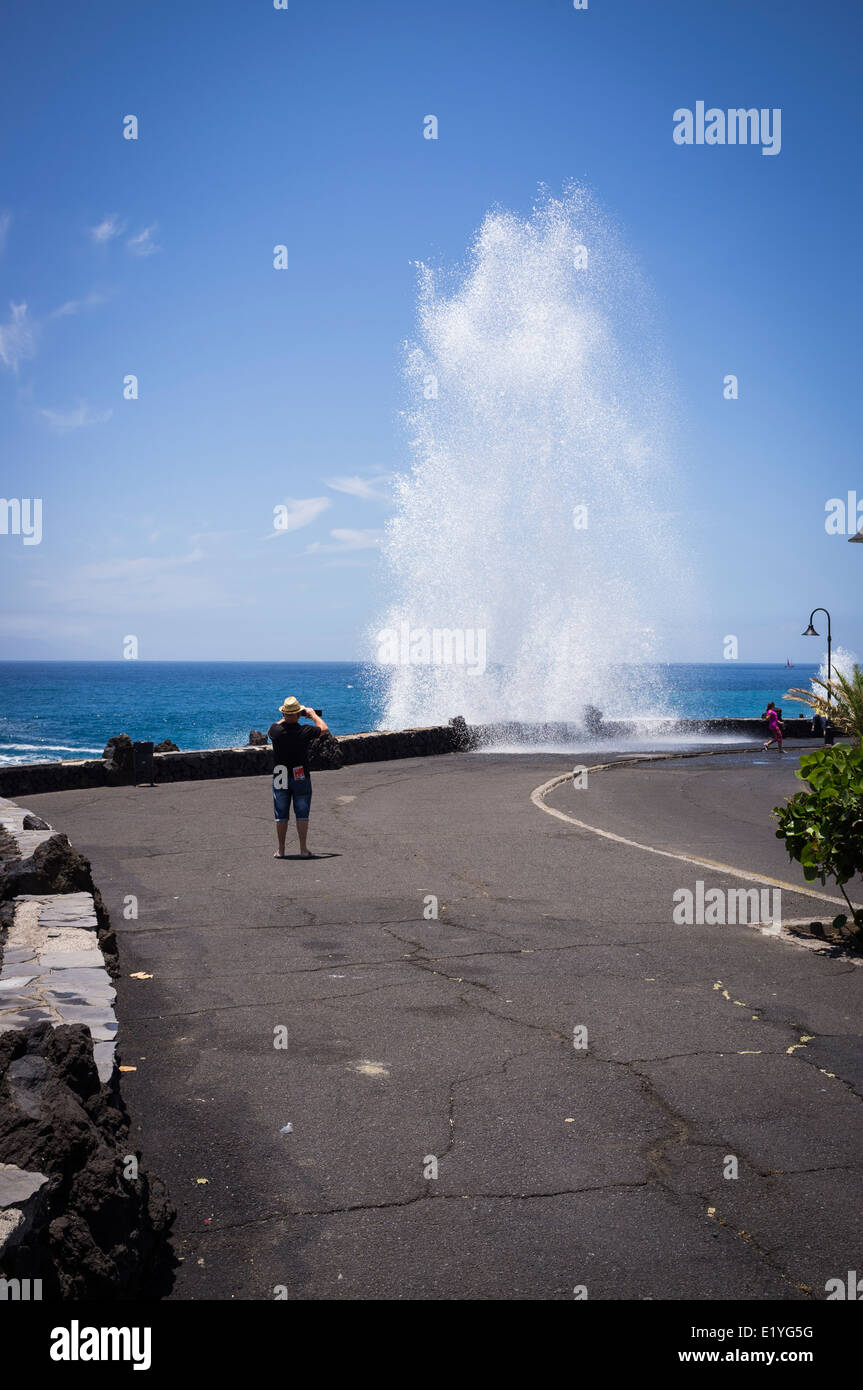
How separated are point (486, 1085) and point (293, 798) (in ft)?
23.2

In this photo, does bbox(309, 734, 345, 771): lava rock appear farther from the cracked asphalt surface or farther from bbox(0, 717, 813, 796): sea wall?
the cracked asphalt surface

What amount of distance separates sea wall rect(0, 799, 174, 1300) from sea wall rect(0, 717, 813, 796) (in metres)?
15.9

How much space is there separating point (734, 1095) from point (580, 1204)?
134 cm

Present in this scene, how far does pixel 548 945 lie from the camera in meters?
7.71

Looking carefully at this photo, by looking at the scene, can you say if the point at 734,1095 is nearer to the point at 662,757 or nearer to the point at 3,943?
the point at 3,943

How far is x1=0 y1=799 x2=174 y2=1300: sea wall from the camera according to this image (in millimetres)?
2766

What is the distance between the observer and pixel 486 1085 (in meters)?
4.99

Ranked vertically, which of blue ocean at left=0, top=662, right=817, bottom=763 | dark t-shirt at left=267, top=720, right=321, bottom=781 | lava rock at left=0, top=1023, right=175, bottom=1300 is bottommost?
blue ocean at left=0, top=662, right=817, bottom=763

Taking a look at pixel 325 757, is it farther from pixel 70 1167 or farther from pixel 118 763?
pixel 70 1167

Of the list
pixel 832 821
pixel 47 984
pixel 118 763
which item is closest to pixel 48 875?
pixel 47 984

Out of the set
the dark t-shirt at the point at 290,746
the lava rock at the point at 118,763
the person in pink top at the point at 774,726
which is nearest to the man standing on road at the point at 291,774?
the dark t-shirt at the point at 290,746

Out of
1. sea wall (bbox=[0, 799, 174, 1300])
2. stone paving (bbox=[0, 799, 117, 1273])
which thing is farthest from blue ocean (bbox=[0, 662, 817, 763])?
sea wall (bbox=[0, 799, 174, 1300])
